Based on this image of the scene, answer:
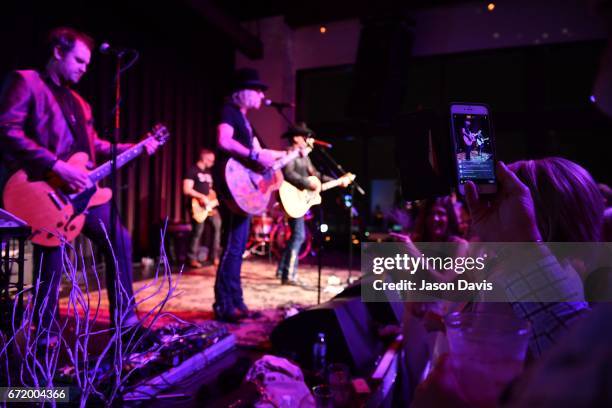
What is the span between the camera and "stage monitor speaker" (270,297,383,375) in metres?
2.16

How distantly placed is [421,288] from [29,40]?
202 inches

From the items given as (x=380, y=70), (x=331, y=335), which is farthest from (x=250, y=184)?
(x=380, y=70)

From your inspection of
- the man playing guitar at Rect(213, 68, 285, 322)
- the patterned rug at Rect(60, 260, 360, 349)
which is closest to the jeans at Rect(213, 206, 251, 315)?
the man playing guitar at Rect(213, 68, 285, 322)

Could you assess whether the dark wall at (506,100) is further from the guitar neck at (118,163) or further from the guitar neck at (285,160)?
the guitar neck at (118,163)

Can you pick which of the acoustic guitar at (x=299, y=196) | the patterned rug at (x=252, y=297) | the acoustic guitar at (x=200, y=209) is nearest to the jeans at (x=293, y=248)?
the patterned rug at (x=252, y=297)

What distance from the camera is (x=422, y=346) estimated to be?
217 cm

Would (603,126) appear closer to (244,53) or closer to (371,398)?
(244,53)

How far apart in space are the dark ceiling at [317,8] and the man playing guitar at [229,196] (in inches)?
195

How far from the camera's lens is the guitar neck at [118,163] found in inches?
95.0

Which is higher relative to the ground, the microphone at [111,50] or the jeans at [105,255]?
the microphone at [111,50]

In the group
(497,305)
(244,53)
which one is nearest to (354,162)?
(244,53)

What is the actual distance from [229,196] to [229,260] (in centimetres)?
45

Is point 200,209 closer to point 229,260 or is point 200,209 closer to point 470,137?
point 229,260

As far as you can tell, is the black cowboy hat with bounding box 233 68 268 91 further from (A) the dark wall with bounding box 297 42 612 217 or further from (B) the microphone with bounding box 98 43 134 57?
(A) the dark wall with bounding box 297 42 612 217
